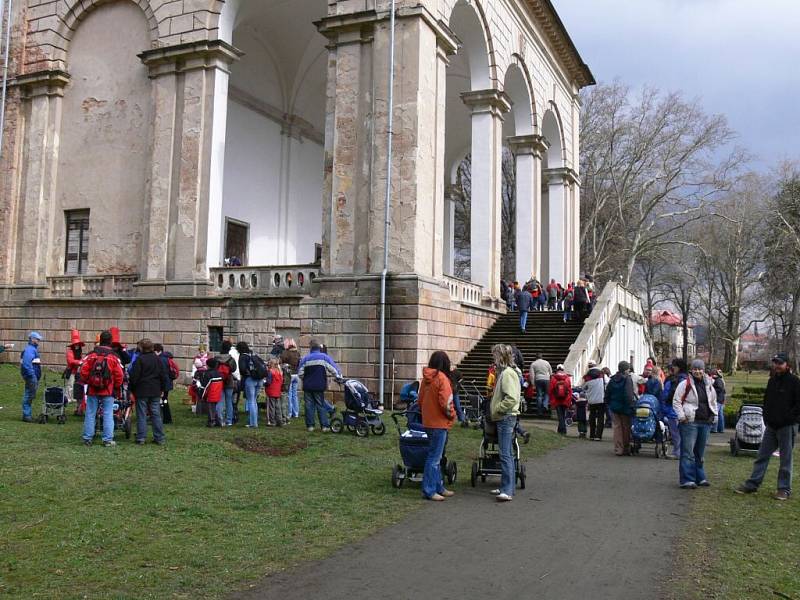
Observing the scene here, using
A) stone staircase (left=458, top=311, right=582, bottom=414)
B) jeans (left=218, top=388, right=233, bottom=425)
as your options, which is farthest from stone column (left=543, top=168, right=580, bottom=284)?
jeans (left=218, top=388, right=233, bottom=425)

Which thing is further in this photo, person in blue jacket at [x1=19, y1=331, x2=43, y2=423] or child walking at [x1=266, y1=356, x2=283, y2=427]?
child walking at [x1=266, y1=356, x2=283, y2=427]

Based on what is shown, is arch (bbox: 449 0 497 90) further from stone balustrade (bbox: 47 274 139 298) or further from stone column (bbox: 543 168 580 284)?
stone balustrade (bbox: 47 274 139 298)

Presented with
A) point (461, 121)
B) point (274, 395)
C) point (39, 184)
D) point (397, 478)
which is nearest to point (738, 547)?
point (397, 478)

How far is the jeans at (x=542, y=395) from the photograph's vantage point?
17172mm

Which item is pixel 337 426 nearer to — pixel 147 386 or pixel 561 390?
pixel 147 386

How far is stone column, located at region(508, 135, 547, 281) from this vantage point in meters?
27.5

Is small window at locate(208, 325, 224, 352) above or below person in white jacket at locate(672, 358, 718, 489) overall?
above

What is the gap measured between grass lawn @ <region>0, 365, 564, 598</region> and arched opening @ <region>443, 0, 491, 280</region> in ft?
42.6

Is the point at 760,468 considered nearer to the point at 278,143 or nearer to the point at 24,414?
the point at 24,414

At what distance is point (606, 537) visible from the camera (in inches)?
263

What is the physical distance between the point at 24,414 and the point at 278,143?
1774 cm

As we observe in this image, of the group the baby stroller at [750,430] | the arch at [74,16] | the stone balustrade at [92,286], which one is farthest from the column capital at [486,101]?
the baby stroller at [750,430]

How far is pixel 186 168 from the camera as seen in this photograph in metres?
20.0

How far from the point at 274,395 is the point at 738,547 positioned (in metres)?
8.53
